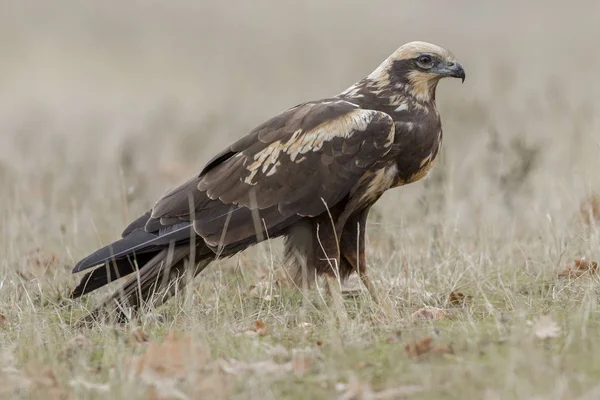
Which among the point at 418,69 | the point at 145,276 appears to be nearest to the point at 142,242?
the point at 145,276

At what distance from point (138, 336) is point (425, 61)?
2488 millimetres

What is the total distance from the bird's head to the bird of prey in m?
0.07

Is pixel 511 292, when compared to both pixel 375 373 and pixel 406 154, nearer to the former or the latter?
pixel 406 154

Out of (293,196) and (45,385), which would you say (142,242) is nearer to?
(293,196)

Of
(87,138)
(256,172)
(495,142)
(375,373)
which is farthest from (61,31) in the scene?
(375,373)

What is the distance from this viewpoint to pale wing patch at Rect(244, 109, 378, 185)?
590 cm

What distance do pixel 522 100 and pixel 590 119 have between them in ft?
6.14

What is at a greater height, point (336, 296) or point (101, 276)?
point (101, 276)

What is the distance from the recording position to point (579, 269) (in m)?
6.33

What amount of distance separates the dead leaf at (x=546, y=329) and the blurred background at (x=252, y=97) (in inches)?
88.0

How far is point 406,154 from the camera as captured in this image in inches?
233

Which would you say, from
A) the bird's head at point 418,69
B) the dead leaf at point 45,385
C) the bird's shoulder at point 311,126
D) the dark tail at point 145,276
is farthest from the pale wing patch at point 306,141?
the dead leaf at point 45,385

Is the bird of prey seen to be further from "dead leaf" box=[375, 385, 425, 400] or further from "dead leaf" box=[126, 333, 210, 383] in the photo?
"dead leaf" box=[375, 385, 425, 400]

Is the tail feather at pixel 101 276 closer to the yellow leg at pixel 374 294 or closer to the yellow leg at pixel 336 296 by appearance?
the yellow leg at pixel 336 296
